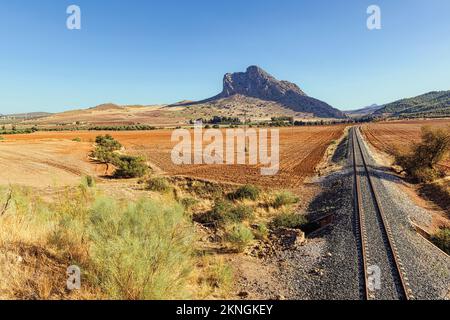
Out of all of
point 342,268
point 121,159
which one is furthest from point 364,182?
point 121,159

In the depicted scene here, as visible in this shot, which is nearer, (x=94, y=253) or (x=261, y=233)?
(x=94, y=253)

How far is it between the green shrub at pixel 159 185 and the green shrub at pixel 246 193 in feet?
14.2

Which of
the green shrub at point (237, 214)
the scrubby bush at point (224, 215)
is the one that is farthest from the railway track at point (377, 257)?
the scrubby bush at point (224, 215)

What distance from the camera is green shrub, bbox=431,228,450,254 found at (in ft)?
35.9

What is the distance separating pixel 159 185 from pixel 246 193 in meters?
5.85

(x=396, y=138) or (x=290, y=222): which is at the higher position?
(x=396, y=138)

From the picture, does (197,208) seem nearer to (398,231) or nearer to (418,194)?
(398,231)

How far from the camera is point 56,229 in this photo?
693 cm

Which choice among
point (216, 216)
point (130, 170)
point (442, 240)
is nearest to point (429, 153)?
point (442, 240)

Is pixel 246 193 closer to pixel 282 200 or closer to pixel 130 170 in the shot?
pixel 282 200

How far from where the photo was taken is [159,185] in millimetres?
19750

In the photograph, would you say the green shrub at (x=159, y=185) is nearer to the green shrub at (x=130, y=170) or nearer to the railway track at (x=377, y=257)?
the green shrub at (x=130, y=170)

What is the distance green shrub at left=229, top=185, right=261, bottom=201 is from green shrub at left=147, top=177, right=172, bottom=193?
433 centimetres
